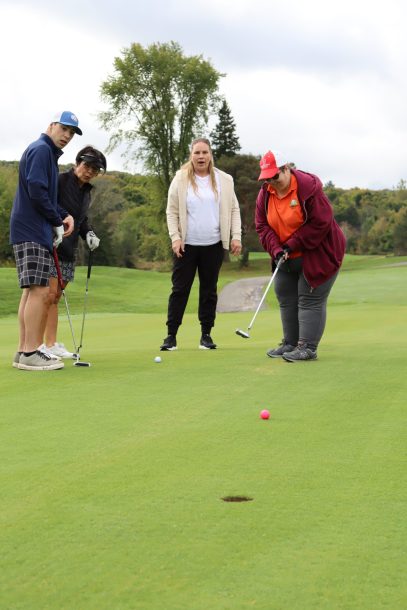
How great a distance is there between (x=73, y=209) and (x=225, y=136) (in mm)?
65431

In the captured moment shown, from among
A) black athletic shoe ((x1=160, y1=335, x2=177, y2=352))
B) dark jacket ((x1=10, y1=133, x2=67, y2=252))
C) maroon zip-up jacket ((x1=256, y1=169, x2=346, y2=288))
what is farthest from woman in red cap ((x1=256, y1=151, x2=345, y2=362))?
dark jacket ((x1=10, y1=133, x2=67, y2=252))

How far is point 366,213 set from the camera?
10288cm

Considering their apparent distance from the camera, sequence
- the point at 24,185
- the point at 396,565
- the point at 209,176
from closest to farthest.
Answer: the point at 396,565 < the point at 24,185 < the point at 209,176

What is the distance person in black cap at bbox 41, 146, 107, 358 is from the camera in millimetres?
8312

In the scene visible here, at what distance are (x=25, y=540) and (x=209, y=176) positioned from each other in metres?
6.42

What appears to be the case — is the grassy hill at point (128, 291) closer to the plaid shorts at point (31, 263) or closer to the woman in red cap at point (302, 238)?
the woman in red cap at point (302, 238)

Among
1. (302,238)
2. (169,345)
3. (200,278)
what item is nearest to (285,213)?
(302,238)

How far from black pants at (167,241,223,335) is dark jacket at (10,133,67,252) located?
6.68ft

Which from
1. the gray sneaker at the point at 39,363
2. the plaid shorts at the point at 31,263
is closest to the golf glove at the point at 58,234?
the plaid shorts at the point at 31,263

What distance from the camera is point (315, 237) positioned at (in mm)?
7934

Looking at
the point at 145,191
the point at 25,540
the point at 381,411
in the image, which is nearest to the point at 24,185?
the point at 381,411

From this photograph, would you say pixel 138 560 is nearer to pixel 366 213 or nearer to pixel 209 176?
pixel 209 176

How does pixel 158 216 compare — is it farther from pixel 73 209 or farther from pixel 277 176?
pixel 277 176

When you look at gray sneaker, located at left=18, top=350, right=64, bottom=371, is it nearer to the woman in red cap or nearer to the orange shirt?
the woman in red cap
